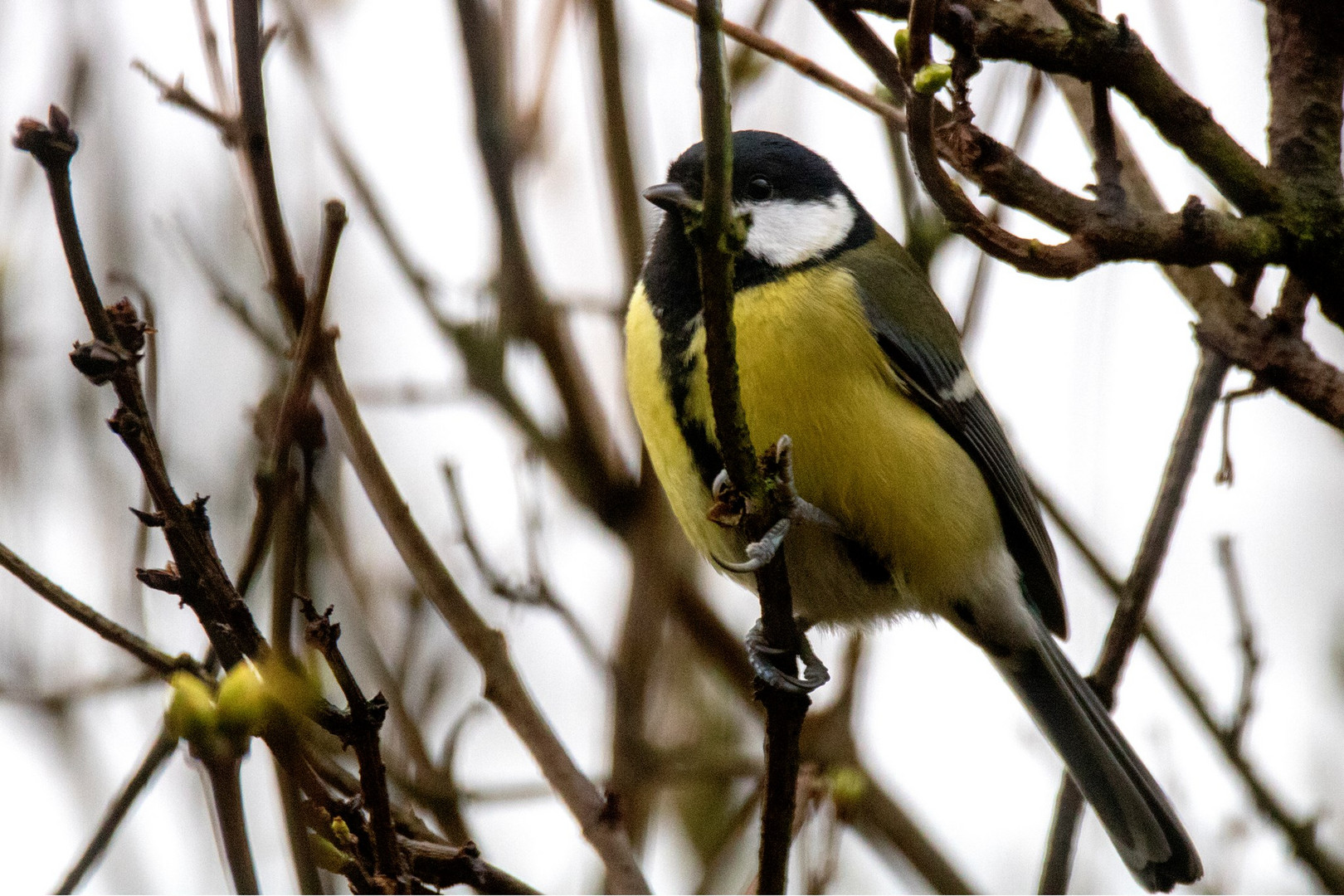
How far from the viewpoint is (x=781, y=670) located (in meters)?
2.25

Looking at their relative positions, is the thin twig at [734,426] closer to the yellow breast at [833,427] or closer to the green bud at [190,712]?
the yellow breast at [833,427]

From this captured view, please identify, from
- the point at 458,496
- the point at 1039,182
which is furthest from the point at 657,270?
the point at 1039,182

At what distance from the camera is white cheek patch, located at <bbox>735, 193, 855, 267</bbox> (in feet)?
8.93

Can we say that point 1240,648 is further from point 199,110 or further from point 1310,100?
point 199,110

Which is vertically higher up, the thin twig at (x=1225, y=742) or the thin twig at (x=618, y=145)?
the thin twig at (x=618, y=145)

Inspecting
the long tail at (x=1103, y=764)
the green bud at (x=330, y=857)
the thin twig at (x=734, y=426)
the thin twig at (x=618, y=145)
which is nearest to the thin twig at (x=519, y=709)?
the thin twig at (x=734, y=426)

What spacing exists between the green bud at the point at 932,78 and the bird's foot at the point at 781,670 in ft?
2.78

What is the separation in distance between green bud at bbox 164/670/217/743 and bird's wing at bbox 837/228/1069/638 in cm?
174

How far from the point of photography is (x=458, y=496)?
2.51 meters

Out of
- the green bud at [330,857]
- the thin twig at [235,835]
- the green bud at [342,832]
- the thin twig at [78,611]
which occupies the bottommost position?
the green bud at [330,857]

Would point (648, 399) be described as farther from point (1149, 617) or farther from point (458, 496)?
point (1149, 617)

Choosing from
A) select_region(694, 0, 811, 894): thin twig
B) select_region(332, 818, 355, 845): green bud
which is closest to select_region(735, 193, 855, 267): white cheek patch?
select_region(694, 0, 811, 894): thin twig

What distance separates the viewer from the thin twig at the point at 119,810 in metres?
1.24

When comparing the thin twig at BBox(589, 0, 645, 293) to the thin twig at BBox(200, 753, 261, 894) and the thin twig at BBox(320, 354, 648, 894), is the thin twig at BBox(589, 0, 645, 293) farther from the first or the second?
the thin twig at BBox(200, 753, 261, 894)
